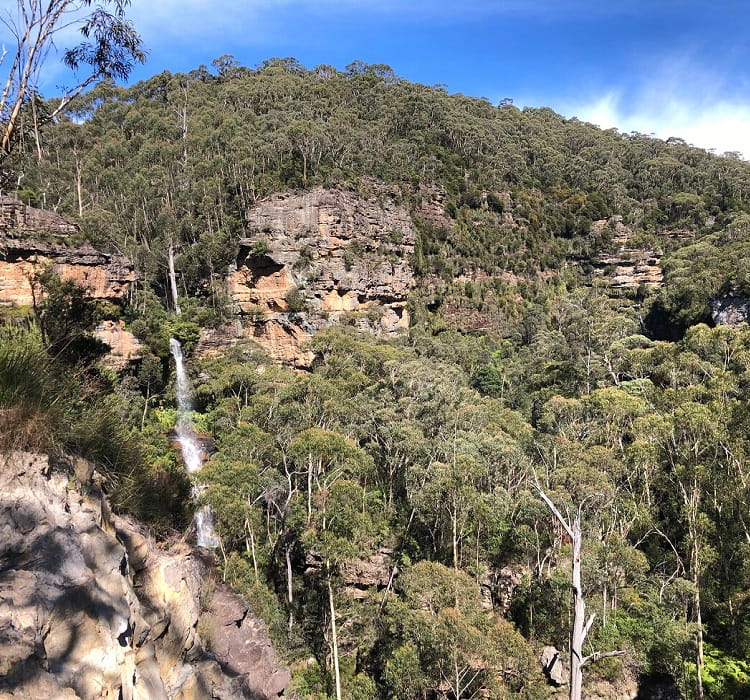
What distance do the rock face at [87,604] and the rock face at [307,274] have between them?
105 ft

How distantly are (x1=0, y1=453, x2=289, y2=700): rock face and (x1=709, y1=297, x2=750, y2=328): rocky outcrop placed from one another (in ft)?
149

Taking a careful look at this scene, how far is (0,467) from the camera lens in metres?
3.21

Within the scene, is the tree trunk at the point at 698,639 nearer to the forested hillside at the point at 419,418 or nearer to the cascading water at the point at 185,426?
the forested hillside at the point at 419,418

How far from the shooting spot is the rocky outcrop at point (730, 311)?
3759 cm

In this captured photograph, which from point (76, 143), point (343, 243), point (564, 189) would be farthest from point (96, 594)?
point (564, 189)

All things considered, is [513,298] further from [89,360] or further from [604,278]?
[89,360]

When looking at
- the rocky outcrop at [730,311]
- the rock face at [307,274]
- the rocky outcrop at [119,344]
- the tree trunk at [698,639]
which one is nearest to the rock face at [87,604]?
the tree trunk at [698,639]

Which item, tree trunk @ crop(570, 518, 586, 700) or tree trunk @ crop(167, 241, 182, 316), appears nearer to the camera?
tree trunk @ crop(570, 518, 586, 700)

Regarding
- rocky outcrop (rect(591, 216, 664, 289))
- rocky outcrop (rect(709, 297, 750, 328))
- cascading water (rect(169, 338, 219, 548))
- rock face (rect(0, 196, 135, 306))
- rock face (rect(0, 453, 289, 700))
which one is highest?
rocky outcrop (rect(591, 216, 664, 289))

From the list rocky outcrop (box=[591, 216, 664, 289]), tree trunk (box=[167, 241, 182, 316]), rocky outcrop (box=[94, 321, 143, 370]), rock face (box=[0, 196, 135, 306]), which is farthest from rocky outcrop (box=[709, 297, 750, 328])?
tree trunk (box=[167, 241, 182, 316])

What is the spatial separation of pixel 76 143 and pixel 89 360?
6325 centimetres

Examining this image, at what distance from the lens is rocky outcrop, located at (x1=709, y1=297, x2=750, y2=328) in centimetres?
3759

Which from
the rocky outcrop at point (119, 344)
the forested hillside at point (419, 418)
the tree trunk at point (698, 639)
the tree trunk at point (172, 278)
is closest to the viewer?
the forested hillside at point (419, 418)

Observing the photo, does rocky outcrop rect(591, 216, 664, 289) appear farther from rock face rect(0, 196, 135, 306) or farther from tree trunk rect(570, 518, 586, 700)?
tree trunk rect(570, 518, 586, 700)
